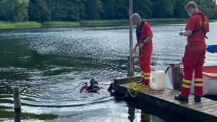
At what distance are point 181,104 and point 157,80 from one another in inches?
61.7

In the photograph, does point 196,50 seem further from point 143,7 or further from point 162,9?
point 162,9

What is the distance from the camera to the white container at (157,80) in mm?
8492

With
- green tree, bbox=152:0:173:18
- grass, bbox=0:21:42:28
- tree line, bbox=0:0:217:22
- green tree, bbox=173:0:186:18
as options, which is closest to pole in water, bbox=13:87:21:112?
grass, bbox=0:21:42:28

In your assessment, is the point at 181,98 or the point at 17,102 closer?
the point at 181,98

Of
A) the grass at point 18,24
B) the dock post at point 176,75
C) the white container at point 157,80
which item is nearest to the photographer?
the white container at point 157,80

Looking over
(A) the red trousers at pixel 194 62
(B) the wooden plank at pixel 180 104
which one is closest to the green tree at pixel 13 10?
(B) the wooden plank at pixel 180 104

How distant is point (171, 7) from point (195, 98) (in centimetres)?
10411

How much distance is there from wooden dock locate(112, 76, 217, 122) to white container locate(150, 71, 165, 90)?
182 mm

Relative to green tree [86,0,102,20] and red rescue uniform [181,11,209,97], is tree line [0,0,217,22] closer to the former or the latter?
green tree [86,0,102,20]

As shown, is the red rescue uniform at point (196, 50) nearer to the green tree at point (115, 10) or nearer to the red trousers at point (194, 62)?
the red trousers at point (194, 62)

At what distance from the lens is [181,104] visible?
283 inches

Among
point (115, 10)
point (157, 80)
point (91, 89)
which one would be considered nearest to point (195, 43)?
point (157, 80)

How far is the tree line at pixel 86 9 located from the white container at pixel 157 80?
72946 millimetres

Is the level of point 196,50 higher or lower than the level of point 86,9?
lower
